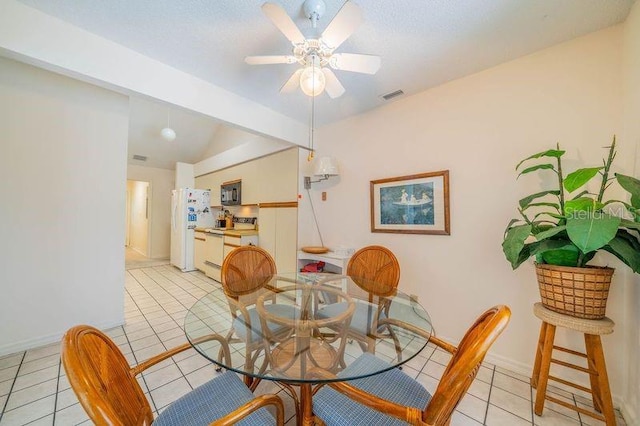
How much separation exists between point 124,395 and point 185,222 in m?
5.04

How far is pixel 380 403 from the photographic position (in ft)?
2.86

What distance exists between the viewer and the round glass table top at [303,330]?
124 centimetres

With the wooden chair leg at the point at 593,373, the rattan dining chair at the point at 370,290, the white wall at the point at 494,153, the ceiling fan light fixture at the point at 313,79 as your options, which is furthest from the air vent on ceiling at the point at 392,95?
the wooden chair leg at the point at 593,373

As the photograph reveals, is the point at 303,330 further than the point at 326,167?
No

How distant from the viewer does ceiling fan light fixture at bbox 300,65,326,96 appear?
1.69m

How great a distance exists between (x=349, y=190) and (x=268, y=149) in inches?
66.3

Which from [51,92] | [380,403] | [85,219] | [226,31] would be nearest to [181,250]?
[85,219]

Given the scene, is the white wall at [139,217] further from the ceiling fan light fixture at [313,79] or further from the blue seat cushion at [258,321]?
the ceiling fan light fixture at [313,79]

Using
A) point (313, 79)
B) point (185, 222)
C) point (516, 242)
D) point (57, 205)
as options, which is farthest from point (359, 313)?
point (185, 222)

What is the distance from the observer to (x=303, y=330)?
5.10 feet

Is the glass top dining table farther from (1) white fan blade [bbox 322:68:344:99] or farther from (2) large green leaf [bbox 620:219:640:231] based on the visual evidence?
(1) white fan blade [bbox 322:68:344:99]

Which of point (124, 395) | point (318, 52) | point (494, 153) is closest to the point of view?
point (124, 395)

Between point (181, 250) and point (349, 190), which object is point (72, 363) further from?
point (181, 250)

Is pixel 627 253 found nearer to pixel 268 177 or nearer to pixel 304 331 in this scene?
pixel 304 331
